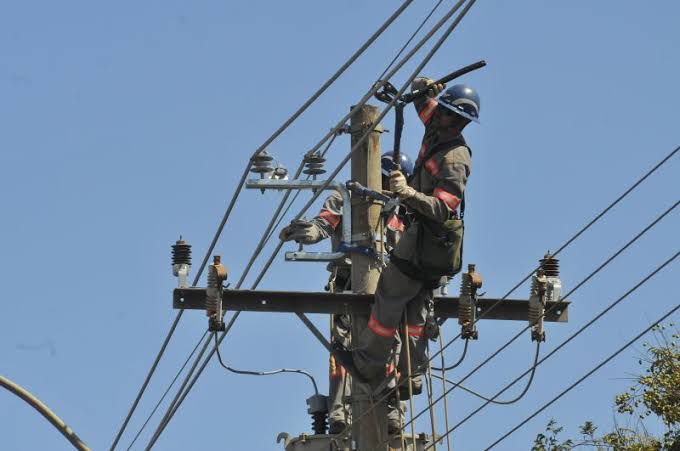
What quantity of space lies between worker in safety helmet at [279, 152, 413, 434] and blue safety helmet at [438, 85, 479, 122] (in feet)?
4.11

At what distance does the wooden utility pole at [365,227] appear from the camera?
1755 centimetres

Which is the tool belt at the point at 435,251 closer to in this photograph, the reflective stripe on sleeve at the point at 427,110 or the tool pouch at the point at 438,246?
the tool pouch at the point at 438,246

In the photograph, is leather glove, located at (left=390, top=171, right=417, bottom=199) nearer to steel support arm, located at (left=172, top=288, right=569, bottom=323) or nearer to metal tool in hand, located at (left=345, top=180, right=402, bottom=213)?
metal tool in hand, located at (left=345, top=180, right=402, bottom=213)

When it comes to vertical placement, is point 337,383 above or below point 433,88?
below

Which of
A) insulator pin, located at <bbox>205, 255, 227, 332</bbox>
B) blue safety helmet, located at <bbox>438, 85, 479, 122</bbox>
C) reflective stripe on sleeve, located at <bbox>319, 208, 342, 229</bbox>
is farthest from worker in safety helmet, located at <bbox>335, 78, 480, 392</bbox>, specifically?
reflective stripe on sleeve, located at <bbox>319, 208, 342, 229</bbox>

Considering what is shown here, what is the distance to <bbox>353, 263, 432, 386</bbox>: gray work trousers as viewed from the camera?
1723cm

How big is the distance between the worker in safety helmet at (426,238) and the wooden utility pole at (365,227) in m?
0.18

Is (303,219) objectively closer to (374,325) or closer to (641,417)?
(374,325)

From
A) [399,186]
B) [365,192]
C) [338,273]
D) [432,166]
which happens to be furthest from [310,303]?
[338,273]

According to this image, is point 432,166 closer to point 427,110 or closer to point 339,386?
point 427,110

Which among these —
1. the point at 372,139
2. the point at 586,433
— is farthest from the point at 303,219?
the point at 586,433

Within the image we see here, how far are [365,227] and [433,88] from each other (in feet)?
4.44

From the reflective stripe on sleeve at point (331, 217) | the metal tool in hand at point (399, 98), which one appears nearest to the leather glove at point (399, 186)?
the metal tool in hand at point (399, 98)

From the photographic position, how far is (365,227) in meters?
17.8
